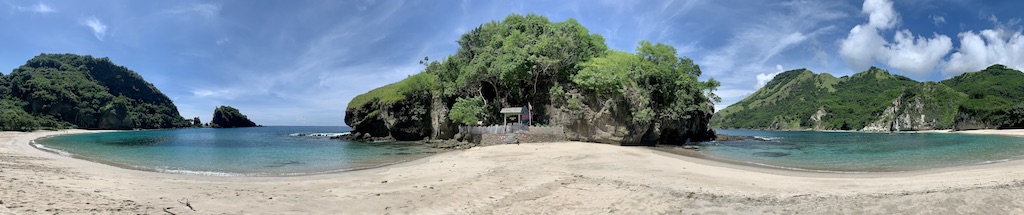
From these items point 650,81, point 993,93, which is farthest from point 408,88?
point 993,93

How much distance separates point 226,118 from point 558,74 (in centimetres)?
17607

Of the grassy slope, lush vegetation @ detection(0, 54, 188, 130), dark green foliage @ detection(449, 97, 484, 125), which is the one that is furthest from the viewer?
lush vegetation @ detection(0, 54, 188, 130)

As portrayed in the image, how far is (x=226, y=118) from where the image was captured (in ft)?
547

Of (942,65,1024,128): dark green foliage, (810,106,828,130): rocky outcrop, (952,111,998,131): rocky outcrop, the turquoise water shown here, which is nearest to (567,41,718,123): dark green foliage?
the turquoise water

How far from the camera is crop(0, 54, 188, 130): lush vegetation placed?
97.1 meters

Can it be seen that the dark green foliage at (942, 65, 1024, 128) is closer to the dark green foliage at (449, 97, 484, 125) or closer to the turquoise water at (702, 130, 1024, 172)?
the turquoise water at (702, 130, 1024, 172)

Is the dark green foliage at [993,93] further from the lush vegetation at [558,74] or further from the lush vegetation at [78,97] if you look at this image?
the lush vegetation at [78,97]

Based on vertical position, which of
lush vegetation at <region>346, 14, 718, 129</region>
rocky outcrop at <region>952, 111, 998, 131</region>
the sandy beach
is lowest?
the sandy beach

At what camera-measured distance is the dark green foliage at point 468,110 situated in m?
38.7

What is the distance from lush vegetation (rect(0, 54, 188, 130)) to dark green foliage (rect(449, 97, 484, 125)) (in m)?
82.3

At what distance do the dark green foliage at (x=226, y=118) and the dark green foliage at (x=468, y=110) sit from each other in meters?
165

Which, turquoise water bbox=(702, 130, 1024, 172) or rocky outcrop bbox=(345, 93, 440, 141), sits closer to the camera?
turquoise water bbox=(702, 130, 1024, 172)

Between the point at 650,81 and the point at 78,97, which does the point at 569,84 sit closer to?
the point at 650,81

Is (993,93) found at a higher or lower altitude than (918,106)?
higher
